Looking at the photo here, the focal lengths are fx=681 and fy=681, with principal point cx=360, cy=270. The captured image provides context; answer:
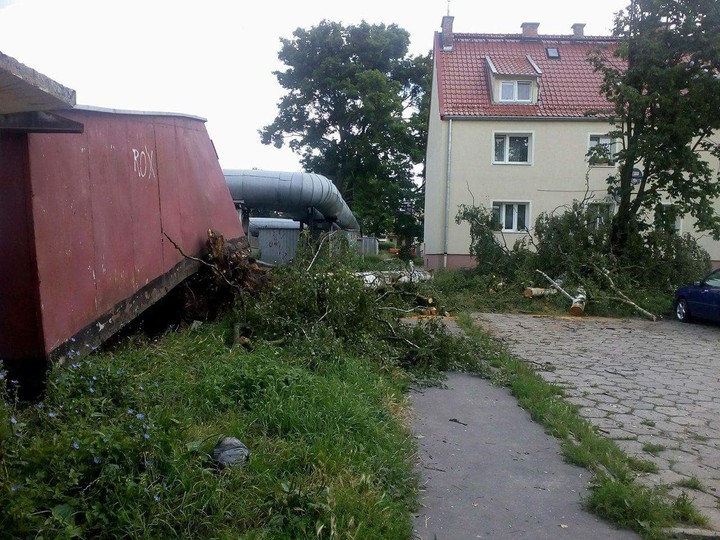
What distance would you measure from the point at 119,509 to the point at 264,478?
2.88ft

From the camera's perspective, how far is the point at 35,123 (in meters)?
4.60

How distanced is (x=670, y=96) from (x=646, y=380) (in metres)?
11.1

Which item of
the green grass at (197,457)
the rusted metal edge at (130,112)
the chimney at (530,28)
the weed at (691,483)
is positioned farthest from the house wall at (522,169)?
the weed at (691,483)

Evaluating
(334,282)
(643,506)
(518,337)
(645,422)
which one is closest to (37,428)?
(643,506)

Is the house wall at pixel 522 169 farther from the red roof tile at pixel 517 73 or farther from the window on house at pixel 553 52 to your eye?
the window on house at pixel 553 52

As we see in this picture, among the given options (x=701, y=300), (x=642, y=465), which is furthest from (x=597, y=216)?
(x=642, y=465)

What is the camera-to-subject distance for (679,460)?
546 cm

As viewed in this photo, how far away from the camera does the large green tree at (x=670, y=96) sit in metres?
16.9

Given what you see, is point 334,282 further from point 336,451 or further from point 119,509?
point 119,509

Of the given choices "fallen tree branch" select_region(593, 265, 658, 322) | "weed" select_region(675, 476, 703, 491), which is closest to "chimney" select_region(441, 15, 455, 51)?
"fallen tree branch" select_region(593, 265, 658, 322)

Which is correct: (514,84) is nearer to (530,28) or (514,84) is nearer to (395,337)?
(530,28)

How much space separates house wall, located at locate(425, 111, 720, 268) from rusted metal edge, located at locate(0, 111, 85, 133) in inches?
887

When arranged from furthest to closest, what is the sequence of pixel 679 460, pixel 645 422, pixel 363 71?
1. pixel 363 71
2. pixel 645 422
3. pixel 679 460

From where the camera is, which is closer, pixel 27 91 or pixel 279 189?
pixel 27 91
